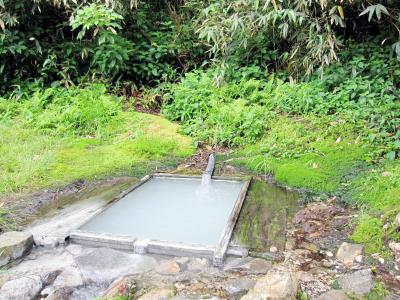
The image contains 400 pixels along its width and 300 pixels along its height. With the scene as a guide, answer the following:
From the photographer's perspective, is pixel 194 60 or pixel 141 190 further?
pixel 194 60

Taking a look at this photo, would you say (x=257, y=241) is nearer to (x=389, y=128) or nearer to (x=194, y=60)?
(x=389, y=128)

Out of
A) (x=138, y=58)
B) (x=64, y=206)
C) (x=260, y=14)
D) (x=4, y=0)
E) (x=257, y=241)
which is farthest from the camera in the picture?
(x=138, y=58)

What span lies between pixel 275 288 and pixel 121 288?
31.3 inches

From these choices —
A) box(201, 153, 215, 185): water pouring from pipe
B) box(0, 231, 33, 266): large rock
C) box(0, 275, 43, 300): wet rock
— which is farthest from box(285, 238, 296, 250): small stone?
Result: box(0, 231, 33, 266): large rock

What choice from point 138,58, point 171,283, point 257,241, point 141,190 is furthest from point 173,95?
point 171,283

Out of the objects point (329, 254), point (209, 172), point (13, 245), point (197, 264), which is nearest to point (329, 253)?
point (329, 254)

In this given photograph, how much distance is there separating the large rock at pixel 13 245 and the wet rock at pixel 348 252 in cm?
196

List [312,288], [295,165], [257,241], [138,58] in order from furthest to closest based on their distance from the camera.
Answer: [138,58] → [295,165] → [257,241] → [312,288]

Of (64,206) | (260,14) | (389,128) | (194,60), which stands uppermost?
(260,14)

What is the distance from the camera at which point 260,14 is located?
4.96 m

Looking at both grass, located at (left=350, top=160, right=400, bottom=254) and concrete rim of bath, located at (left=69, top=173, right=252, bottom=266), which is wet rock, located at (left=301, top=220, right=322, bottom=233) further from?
concrete rim of bath, located at (left=69, top=173, right=252, bottom=266)

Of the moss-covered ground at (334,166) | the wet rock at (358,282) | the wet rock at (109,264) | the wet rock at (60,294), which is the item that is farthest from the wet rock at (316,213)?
the wet rock at (60,294)

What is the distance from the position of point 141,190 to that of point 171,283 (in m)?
1.46

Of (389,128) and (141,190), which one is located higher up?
(389,128)
